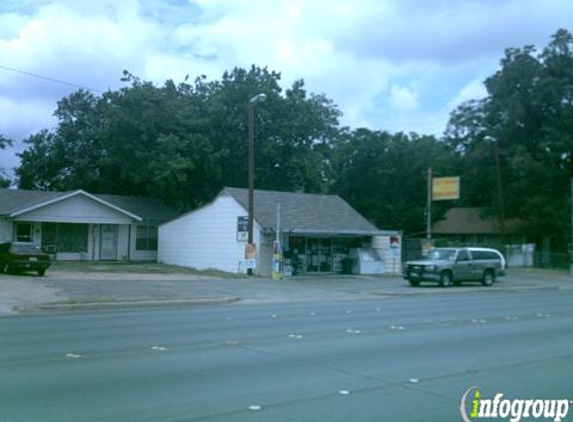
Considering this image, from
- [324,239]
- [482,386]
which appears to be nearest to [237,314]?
[482,386]

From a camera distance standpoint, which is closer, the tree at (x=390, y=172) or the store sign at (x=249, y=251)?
the store sign at (x=249, y=251)

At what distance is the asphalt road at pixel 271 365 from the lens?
24.0ft

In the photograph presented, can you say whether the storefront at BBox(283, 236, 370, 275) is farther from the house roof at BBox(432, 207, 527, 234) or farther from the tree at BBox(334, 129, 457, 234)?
the tree at BBox(334, 129, 457, 234)

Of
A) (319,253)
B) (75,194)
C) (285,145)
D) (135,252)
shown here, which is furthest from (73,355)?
(285,145)

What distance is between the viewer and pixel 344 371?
371 inches

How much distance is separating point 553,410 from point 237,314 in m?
11.1

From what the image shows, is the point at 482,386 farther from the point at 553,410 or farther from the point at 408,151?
the point at 408,151

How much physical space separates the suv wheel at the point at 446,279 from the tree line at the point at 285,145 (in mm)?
20571

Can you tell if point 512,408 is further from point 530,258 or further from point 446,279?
point 530,258

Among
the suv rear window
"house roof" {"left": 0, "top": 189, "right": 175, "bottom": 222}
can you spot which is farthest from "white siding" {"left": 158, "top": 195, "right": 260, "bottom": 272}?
the suv rear window

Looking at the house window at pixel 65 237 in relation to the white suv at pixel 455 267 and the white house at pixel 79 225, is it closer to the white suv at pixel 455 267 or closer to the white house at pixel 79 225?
the white house at pixel 79 225

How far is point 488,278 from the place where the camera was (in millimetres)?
33469

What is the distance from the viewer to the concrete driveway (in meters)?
20.2

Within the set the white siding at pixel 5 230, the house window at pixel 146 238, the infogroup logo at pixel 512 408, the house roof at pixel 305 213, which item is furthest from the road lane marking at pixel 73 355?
the house window at pixel 146 238
